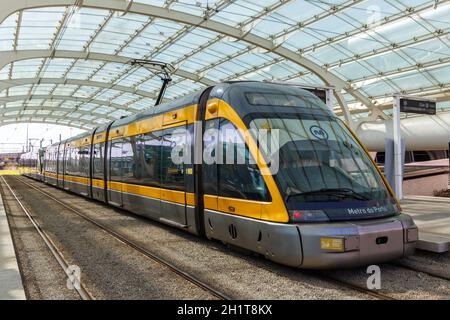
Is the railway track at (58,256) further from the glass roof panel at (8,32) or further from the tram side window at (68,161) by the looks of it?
the glass roof panel at (8,32)

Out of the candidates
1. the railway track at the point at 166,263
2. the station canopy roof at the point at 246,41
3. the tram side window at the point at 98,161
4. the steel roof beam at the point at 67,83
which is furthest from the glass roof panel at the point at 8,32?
the railway track at the point at 166,263

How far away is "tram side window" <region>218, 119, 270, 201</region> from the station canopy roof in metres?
14.5

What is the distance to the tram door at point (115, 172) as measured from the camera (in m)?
12.2

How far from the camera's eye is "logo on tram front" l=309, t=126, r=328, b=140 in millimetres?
6473

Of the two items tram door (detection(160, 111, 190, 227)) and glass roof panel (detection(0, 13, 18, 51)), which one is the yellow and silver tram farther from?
glass roof panel (detection(0, 13, 18, 51))

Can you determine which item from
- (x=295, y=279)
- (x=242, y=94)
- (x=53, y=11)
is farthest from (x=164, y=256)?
(x=53, y=11)

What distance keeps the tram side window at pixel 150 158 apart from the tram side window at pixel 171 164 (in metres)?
0.27

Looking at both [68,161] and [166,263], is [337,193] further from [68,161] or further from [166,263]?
[68,161]

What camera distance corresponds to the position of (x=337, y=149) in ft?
21.1

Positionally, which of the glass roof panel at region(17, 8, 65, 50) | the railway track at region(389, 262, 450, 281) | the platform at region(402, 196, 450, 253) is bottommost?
the railway track at region(389, 262, 450, 281)

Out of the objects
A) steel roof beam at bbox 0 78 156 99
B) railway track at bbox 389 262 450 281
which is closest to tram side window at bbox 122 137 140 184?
railway track at bbox 389 262 450 281

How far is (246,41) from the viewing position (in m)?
24.4

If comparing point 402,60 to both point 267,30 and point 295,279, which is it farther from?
point 295,279
